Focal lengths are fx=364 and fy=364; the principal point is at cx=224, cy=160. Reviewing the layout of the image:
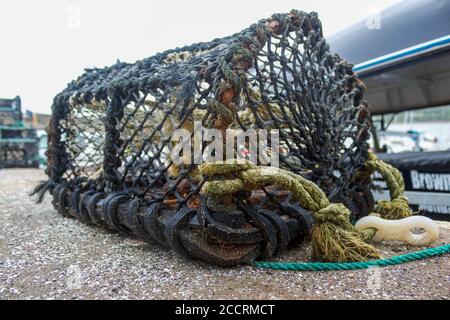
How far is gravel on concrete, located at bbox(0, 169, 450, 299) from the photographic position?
1.03 m

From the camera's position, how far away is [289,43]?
148 cm

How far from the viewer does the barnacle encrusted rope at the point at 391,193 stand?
1.72 meters

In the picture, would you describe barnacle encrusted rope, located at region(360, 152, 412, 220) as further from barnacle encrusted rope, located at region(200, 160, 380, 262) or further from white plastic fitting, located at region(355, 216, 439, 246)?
barnacle encrusted rope, located at region(200, 160, 380, 262)

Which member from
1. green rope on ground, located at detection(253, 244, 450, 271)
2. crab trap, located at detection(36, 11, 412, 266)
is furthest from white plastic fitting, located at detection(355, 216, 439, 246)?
green rope on ground, located at detection(253, 244, 450, 271)

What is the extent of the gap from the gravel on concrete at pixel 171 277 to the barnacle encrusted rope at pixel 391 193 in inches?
7.9

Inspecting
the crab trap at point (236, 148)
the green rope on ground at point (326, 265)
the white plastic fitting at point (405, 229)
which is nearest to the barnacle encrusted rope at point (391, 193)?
the crab trap at point (236, 148)

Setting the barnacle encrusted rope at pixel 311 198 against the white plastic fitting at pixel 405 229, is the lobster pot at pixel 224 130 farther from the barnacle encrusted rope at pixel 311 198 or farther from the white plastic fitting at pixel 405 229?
the white plastic fitting at pixel 405 229

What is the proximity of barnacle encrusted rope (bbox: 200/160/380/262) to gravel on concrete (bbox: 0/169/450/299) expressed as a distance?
89mm

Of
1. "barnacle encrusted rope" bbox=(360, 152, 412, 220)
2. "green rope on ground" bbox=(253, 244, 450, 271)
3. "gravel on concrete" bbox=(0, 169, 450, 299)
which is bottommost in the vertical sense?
"gravel on concrete" bbox=(0, 169, 450, 299)

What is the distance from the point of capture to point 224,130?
1.23 m

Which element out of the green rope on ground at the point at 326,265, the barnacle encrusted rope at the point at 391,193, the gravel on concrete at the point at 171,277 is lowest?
the gravel on concrete at the point at 171,277
